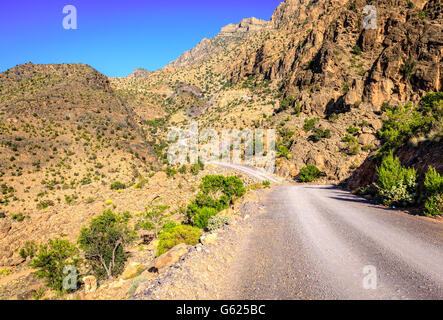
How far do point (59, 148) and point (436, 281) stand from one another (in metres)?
50.6

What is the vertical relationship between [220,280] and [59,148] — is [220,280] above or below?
below

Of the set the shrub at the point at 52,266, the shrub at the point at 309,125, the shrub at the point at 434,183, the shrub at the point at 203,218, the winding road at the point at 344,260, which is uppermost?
the shrub at the point at 309,125

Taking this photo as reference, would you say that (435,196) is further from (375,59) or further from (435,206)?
(375,59)

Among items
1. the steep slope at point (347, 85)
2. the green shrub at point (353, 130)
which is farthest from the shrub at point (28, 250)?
the green shrub at point (353, 130)

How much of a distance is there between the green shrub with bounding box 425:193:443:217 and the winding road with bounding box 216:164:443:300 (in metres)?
0.63

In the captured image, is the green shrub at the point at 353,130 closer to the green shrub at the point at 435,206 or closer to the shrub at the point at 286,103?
the shrub at the point at 286,103

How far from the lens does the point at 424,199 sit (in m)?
9.86

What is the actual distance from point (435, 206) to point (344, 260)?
643 cm

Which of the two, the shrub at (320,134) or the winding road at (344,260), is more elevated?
the shrub at (320,134)

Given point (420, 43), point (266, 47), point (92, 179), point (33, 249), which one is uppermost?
point (266, 47)

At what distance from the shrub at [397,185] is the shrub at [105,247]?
15.6m

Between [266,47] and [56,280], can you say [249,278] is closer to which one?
[56,280]

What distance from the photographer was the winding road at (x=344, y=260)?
427 centimetres
